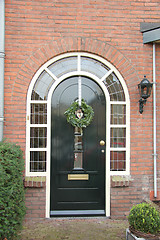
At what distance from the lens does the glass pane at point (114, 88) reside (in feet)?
13.7

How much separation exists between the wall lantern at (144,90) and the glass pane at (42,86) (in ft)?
5.30

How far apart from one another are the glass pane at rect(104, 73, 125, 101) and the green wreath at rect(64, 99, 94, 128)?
1.67 feet

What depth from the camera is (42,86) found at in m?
4.08

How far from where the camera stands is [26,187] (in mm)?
3910

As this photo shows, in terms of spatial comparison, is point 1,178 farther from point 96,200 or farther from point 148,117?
point 148,117

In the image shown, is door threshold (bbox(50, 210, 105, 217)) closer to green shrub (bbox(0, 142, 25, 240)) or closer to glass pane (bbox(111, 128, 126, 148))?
green shrub (bbox(0, 142, 25, 240))

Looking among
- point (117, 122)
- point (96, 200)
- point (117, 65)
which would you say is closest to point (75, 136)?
point (117, 122)

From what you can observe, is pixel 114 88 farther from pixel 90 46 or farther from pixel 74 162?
pixel 74 162

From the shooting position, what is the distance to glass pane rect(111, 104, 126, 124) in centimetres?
415

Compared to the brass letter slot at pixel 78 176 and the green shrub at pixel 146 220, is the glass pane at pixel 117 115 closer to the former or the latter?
the brass letter slot at pixel 78 176

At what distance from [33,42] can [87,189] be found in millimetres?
2886

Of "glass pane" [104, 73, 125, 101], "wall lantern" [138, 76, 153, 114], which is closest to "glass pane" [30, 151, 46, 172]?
"glass pane" [104, 73, 125, 101]

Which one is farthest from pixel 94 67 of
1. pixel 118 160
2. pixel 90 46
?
pixel 118 160

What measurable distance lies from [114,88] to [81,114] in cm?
81
